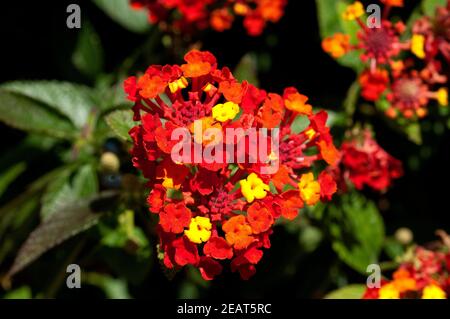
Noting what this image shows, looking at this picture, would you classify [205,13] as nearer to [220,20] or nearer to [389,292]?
[220,20]

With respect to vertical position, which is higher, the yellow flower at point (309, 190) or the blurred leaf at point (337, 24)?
the blurred leaf at point (337, 24)

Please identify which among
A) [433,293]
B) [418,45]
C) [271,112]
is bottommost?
[433,293]

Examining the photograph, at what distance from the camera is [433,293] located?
1.67 m

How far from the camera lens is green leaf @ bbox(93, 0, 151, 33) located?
7.13 feet

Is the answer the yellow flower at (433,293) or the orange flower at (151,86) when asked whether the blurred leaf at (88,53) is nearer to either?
the orange flower at (151,86)

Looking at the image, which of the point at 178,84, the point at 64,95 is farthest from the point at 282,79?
the point at 178,84

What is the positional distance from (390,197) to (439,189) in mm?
194

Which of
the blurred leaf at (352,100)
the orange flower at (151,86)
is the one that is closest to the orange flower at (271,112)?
the orange flower at (151,86)

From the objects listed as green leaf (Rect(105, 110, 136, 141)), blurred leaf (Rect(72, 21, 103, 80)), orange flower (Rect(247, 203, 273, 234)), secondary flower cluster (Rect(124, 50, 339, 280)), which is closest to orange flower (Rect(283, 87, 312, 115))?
secondary flower cluster (Rect(124, 50, 339, 280))

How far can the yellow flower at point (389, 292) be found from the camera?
66.2 inches

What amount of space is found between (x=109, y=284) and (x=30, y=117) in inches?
25.8

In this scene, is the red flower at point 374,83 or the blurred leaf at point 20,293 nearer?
the red flower at point 374,83

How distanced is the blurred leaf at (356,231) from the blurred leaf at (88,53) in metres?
1.01
